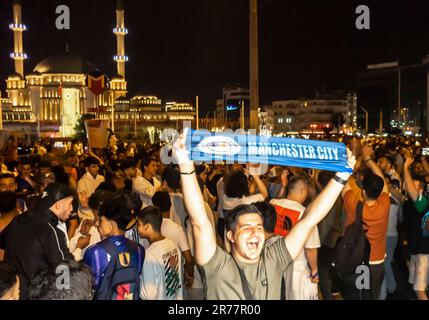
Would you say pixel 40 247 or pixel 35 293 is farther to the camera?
pixel 40 247

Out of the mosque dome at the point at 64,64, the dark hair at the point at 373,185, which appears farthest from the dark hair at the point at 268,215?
the mosque dome at the point at 64,64

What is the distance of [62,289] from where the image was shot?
322cm

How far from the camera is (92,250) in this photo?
4195 millimetres

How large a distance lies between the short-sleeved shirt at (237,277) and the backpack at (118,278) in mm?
891

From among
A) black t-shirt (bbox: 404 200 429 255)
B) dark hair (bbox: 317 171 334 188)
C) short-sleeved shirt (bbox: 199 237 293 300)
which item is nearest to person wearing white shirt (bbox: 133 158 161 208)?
dark hair (bbox: 317 171 334 188)

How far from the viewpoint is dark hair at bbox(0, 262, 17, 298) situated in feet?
10.6

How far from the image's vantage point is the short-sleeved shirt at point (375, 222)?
20.0 ft

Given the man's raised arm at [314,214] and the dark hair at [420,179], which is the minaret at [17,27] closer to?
the dark hair at [420,179]

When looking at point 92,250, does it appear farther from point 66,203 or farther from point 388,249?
point 388,249

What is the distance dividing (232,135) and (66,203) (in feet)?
6.29

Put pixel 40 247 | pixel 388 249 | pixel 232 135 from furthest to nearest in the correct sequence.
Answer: pixel 388 249 < pixel 40 247 < pixel 232 135

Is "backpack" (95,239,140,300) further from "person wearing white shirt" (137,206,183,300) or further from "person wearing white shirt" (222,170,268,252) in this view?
"person wearing white shirt" (222,170,268,252)

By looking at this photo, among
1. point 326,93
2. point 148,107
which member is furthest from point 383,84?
point 148,107

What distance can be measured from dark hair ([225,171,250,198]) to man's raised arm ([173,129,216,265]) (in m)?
3.34
